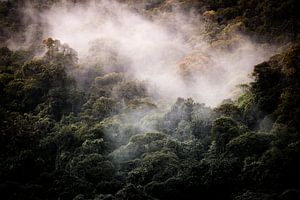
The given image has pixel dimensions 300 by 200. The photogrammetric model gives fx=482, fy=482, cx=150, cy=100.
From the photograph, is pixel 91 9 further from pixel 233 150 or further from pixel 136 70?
pixel 233 150

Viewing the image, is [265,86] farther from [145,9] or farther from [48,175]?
[145,9]

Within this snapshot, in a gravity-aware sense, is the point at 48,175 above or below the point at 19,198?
above

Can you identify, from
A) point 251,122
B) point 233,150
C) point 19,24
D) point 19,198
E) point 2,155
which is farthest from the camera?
point 19,24

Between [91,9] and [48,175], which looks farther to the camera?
[91,9]

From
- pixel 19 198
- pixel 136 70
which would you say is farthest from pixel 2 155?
pixel 136 70

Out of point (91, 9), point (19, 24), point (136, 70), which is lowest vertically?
point (136, 70)

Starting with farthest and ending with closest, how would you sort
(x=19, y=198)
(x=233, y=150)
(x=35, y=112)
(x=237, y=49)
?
(x=237, y=49) → (x=35, y=112) → (x=233, y=150) → (x=19, y=198)

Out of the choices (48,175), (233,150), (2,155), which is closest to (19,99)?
(2,155)
